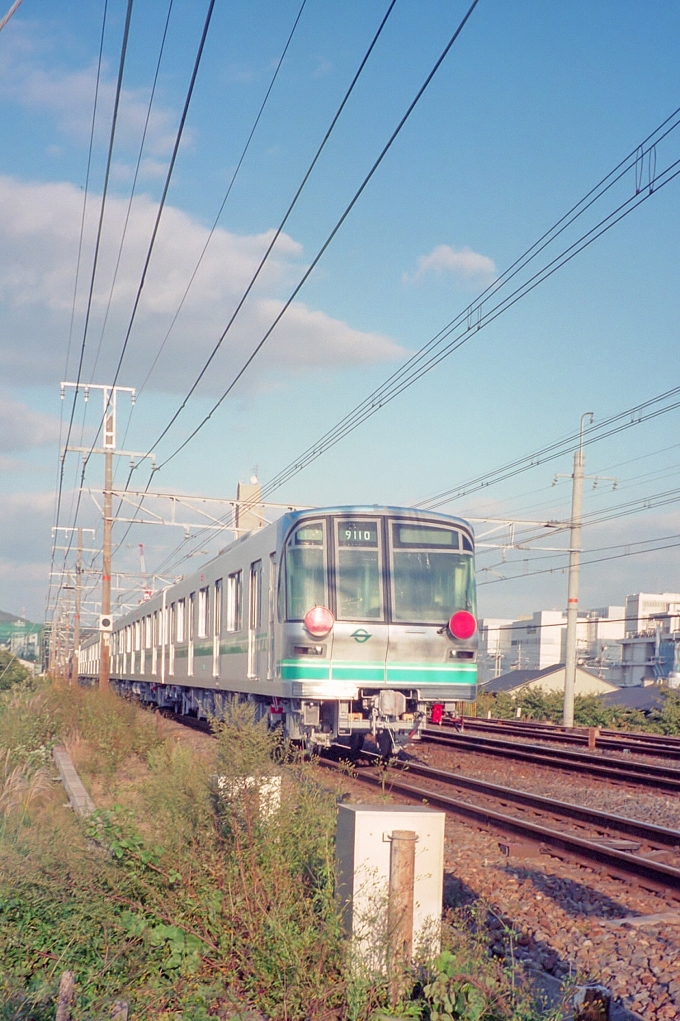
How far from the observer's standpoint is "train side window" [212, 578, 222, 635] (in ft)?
57.9

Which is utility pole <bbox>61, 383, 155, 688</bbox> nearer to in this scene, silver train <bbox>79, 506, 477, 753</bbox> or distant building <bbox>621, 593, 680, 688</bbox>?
silver train <bbox>79, 506, 477, 753</bbox>

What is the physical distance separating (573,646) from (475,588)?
655 inches

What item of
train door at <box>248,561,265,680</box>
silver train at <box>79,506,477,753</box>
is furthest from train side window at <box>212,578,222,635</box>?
silver train at <box>79,506,477,753</box>

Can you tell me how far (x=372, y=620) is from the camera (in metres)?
12.7

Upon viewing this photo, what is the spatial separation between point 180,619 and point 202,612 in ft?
10.3

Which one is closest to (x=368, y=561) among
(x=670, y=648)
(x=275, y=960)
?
(x=275, y=960)

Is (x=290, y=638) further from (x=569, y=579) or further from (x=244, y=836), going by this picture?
(x=569, y=579)

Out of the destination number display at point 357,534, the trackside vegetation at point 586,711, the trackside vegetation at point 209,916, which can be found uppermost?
the destination number display at point 357,534

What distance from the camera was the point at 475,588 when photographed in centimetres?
1312

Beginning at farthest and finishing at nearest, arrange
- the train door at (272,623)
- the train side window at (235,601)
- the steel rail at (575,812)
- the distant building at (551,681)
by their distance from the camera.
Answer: the distant building at (551,681), the train side window at (235,601), the train door at (272,623), the steel rail at (575,812)

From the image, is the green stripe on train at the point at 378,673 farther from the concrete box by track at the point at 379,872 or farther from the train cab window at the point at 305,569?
the concrete box by track at the point at 379,872

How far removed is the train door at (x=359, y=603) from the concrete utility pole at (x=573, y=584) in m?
16.1

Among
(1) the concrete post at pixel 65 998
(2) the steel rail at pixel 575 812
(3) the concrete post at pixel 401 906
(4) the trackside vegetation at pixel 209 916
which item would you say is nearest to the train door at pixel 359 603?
(2) the steel rail at pixel 575 812

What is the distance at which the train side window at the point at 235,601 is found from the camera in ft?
52.1
